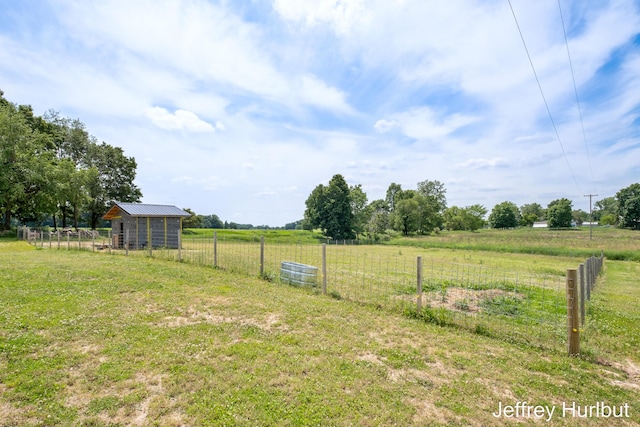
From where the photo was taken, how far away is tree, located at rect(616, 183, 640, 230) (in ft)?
190

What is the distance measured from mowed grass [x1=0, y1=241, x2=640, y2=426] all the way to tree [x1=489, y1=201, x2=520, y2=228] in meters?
92.9

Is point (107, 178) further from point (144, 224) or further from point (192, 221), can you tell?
point (144, 224)

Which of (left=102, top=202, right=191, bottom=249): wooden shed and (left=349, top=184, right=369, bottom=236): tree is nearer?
(left=102, top=202, right=191, bottom=249): wooden shed

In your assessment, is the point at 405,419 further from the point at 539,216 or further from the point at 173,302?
the point at 539,216

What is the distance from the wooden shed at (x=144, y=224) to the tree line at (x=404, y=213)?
25.3 m

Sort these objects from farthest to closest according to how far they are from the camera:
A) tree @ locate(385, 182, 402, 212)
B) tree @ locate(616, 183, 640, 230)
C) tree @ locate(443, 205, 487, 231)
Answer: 1. tree @ locate(443, 205, 487, 231)
2. tree @ locate(385, 182, 402, 212)
3. tree @ locate(616, 183, 640, 230)

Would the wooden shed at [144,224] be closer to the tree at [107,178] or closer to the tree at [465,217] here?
the tree at [107,178]

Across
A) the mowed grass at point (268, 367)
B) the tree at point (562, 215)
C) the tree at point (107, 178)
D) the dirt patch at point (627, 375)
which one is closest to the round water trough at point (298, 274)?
the mowed grass at point (268, 367)

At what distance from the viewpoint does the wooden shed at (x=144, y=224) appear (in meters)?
19.8

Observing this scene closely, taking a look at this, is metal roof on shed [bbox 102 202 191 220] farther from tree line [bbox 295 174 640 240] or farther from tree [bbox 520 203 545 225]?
tree [bbox 520 203 545 225]

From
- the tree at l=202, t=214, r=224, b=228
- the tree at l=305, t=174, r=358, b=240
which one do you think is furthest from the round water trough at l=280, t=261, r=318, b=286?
the tree at l=202, t=214, r=224, b=228

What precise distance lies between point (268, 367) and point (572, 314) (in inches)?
169

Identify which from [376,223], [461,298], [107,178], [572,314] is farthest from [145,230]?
[376,223]

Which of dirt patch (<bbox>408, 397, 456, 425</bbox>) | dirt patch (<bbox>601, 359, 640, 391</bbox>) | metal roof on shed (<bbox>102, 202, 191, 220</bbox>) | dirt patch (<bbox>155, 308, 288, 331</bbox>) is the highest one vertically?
metal roof on shed (<bbox>102, 202, 191, 220</bbox>)
